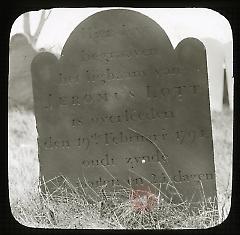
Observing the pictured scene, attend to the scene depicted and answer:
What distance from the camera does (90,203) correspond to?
1934 mm

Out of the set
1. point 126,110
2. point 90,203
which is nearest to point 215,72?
point 126,110

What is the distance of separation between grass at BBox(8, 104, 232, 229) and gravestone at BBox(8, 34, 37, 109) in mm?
44

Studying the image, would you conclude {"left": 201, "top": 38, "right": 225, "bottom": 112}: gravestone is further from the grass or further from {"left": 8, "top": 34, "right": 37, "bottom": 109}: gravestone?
{"left": 8, "top": 34, "right": 37, "bottom": 109}: gravestone

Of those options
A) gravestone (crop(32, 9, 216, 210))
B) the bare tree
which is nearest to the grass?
gravestone (crop(32, 9, 216, 210))

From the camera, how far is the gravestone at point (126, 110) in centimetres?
190

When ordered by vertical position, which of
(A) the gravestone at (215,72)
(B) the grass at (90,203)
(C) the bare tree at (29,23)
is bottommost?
(B) the grass at (90,203)

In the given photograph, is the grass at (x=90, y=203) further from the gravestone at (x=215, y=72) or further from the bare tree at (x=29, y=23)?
the bare tree at (x=29, y=23)

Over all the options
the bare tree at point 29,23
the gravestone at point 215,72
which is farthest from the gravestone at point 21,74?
the gravestone at point 215,72

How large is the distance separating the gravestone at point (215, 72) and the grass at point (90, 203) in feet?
0.14

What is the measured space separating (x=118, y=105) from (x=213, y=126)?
36cm

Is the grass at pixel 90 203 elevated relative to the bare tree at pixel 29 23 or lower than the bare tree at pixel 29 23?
lower

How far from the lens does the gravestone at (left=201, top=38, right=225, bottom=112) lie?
189 cm

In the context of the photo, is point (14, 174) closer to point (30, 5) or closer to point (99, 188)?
point (99, 188)

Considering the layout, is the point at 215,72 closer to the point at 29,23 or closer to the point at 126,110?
the point at 126,110
